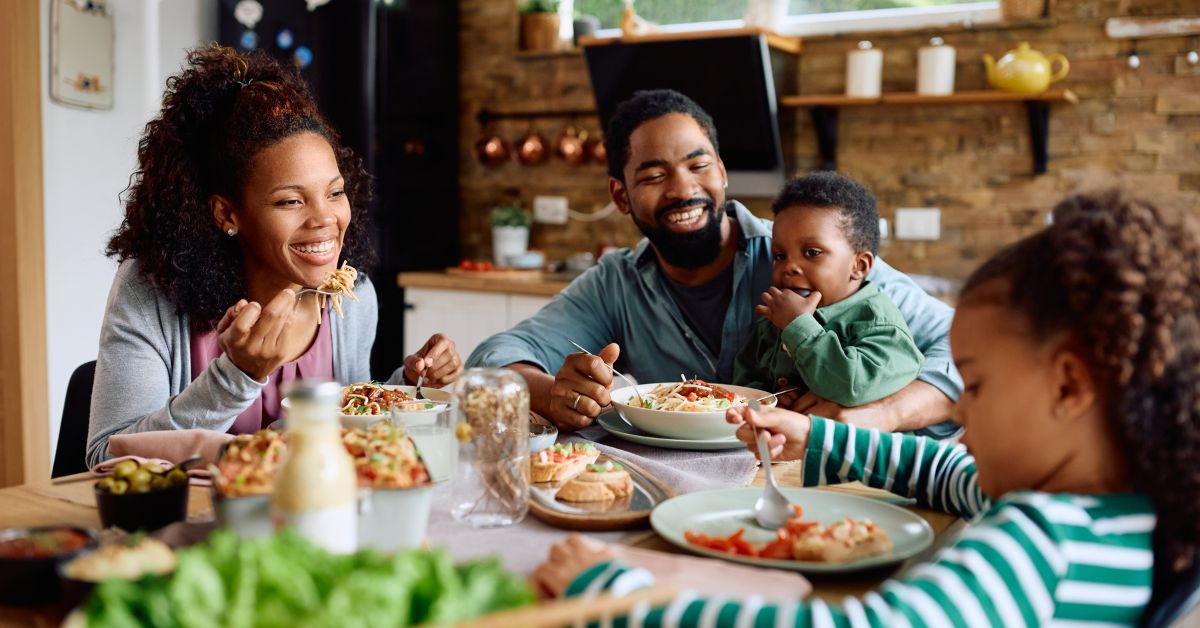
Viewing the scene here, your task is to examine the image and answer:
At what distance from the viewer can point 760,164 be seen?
14.0ft

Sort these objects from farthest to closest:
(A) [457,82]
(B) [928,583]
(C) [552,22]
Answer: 1. (A) [457,82]
2. (C) [552,22]
3. (B) [928,583]

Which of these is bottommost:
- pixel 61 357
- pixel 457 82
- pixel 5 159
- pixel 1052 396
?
pixel 61 357

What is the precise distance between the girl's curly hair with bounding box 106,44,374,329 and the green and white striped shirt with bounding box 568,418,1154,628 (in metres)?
1.30

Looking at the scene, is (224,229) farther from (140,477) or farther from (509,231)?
(509,231)

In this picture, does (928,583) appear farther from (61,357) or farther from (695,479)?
(61,357)

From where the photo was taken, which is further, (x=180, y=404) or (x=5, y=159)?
(x=5, y=159)

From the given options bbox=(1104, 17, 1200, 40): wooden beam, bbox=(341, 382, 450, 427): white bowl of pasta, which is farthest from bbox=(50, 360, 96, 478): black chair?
bbox=(1104, 17, 1200, 40): wooden beam

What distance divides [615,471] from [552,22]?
387cm

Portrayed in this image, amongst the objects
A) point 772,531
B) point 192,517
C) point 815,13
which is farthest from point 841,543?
point 815,13

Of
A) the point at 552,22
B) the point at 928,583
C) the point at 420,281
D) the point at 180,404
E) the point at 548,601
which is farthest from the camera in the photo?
the point at 552,22

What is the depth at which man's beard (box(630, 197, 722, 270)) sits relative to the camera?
7.75ft

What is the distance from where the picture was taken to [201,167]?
2039 mm

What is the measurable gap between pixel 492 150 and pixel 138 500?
394 cm

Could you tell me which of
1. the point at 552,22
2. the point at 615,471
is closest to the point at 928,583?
the point at 615,471
